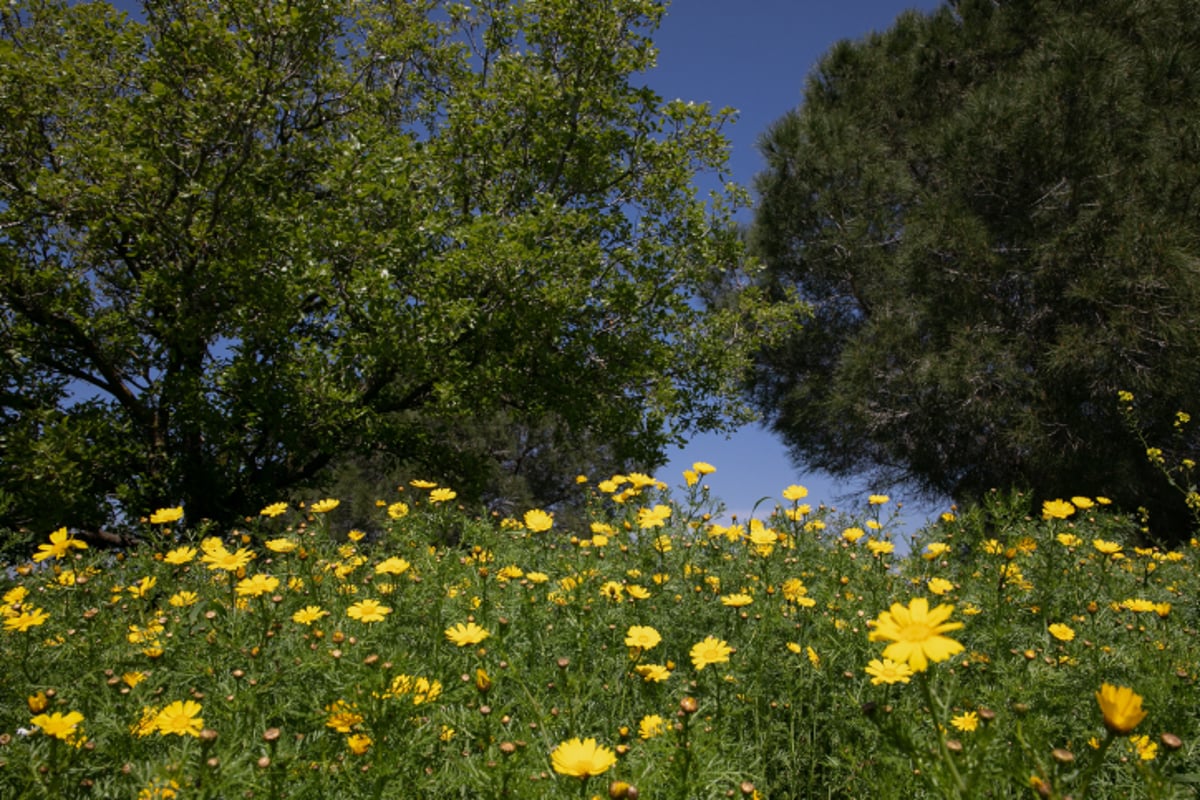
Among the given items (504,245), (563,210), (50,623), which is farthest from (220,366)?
(50,623)

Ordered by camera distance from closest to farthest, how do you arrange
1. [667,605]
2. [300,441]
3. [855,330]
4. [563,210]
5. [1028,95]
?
[667,605] < [300,441] < [563,210] < [1028,95] < [855,330]

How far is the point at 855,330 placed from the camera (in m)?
12.2

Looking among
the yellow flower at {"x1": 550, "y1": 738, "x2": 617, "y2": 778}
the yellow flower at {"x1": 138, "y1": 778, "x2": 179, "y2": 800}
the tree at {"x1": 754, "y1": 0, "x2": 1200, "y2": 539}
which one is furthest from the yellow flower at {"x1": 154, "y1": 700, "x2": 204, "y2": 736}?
the tree at {"x1": 754, "y1": 0, "x2": 1200, "y2": 539}

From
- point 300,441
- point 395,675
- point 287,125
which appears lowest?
point 395,675

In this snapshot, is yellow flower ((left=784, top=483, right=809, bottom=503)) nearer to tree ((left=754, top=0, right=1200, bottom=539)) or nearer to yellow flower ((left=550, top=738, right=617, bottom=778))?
yellow flower ((left=550, top=738, right=617, bottom=778))

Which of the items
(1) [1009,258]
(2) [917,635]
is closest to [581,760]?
(2) [917,635]

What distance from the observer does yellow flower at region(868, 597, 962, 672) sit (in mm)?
939

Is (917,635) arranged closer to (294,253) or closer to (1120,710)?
(1120,710)

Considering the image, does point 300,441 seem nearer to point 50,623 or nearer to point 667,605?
point 50,623

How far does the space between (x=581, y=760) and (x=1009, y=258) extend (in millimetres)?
10784

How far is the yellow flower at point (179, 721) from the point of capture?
4.89ft

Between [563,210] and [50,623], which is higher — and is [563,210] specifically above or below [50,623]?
above

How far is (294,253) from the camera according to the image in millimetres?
6086

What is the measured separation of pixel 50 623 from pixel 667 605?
1.99 meters
